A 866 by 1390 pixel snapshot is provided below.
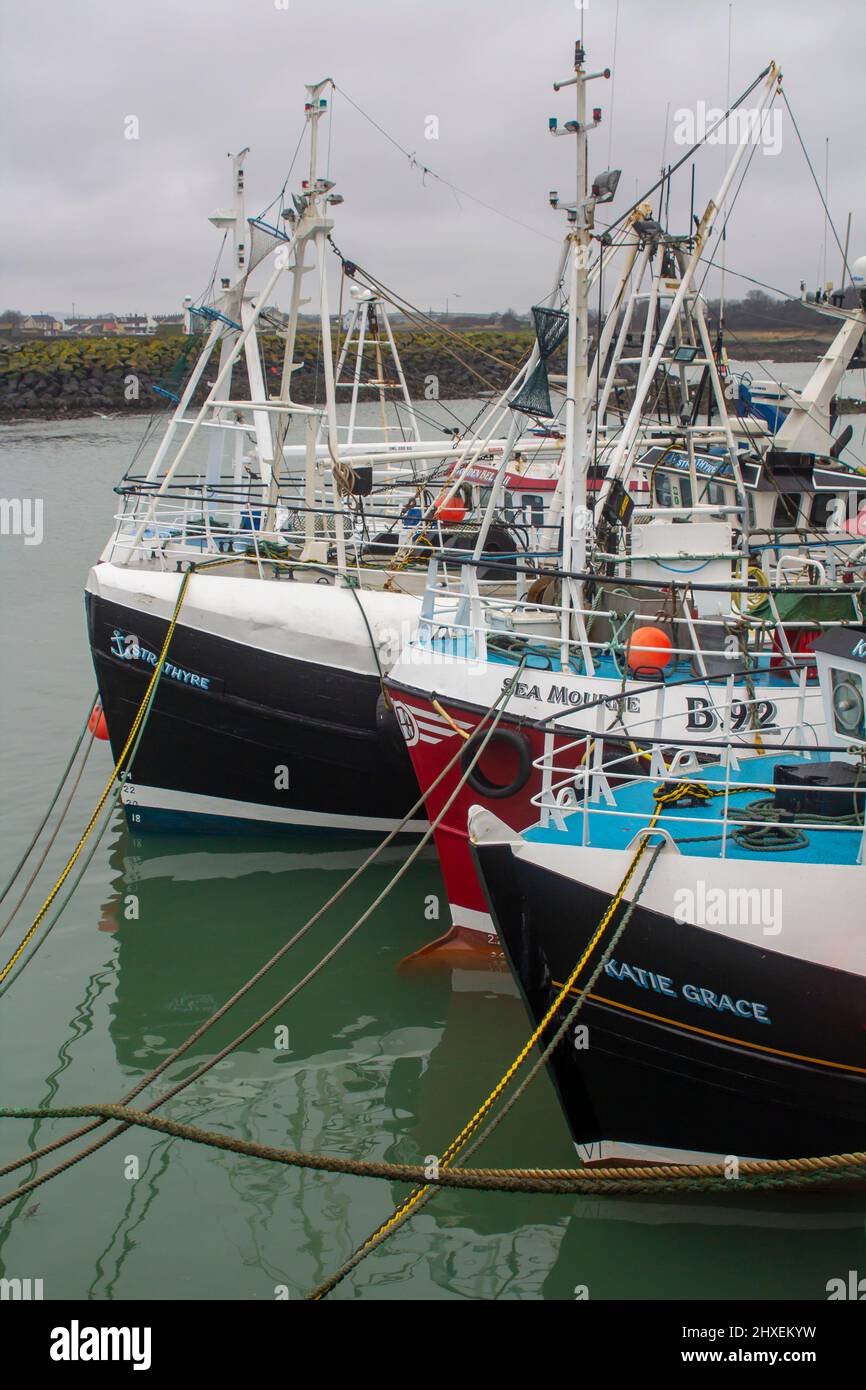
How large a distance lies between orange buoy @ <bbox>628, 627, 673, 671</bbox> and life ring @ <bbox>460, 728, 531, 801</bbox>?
1156 millimetres

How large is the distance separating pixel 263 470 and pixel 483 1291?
51.4 ft

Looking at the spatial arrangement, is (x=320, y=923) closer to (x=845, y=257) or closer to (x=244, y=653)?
(x=244, y=653)

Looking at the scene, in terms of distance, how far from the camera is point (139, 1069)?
9.38m

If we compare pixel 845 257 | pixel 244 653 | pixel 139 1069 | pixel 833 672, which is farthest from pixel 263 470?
pixel 833 672

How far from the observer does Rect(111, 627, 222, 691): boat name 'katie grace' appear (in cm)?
1355

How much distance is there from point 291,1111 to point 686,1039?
3148 mm

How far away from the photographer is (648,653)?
1070 centimetres

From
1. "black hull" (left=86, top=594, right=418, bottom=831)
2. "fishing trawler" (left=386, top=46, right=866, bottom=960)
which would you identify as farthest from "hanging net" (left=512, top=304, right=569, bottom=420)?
"black hull" (left=86, top=594, right=418, bottom=831)

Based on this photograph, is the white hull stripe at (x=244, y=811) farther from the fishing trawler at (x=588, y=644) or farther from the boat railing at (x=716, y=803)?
the boat railing at (x=716, y=803)

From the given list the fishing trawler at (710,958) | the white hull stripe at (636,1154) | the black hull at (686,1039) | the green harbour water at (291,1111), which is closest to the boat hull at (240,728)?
the green harbour water at (291,1111)

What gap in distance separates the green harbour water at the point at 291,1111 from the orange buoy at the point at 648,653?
3.00 meters

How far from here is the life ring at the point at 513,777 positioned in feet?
34.3

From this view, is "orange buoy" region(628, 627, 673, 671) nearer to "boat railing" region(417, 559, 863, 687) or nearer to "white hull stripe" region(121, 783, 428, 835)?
"boat railing" region(417, 559, 863, 687)

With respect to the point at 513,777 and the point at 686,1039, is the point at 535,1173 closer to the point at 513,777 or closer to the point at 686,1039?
the point at 686,1039
